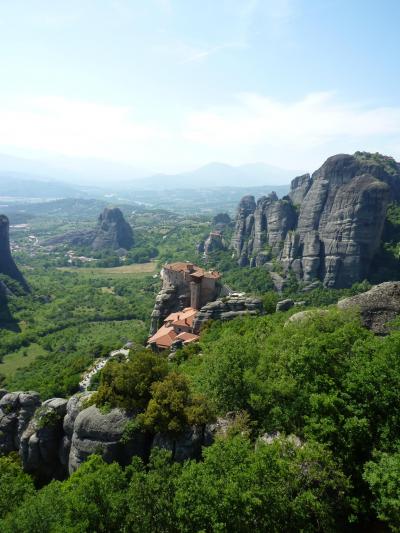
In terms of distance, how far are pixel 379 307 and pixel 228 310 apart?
20.0 metres

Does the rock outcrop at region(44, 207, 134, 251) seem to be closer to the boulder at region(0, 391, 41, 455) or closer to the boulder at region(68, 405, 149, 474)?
the boulder at region(0, 391, 41, 455)

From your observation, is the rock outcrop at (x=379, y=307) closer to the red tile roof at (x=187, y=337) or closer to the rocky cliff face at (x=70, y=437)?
the rocky cliff face at (x=70, y=437)

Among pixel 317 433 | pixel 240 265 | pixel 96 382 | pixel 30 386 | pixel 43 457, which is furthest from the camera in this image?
pixel 240 265

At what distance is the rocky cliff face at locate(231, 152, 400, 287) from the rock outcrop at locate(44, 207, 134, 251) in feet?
264

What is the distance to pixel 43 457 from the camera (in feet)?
80.8

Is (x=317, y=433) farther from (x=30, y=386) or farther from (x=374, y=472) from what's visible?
(x=30, y=386)

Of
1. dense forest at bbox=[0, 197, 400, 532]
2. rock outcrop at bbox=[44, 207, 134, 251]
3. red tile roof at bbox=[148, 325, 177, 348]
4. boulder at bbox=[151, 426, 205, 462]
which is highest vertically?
dense forest at bbox=[0, 197, 400, 532]

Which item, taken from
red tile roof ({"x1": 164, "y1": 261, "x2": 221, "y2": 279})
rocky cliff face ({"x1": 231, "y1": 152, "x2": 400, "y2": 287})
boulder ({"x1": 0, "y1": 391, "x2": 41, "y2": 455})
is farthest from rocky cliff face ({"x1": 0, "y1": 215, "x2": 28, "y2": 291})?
boulder ({"x1": 0, "y1": 391, "x2": 41, "y2": 455})

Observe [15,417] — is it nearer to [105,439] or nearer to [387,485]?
[105,439]

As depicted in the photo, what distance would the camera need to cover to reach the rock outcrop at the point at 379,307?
28.1 m

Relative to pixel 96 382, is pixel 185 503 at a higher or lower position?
higher

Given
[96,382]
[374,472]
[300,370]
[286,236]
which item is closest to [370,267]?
[286,236]

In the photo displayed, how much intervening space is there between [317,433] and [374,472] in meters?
2.77

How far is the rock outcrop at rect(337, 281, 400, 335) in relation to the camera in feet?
92.1
